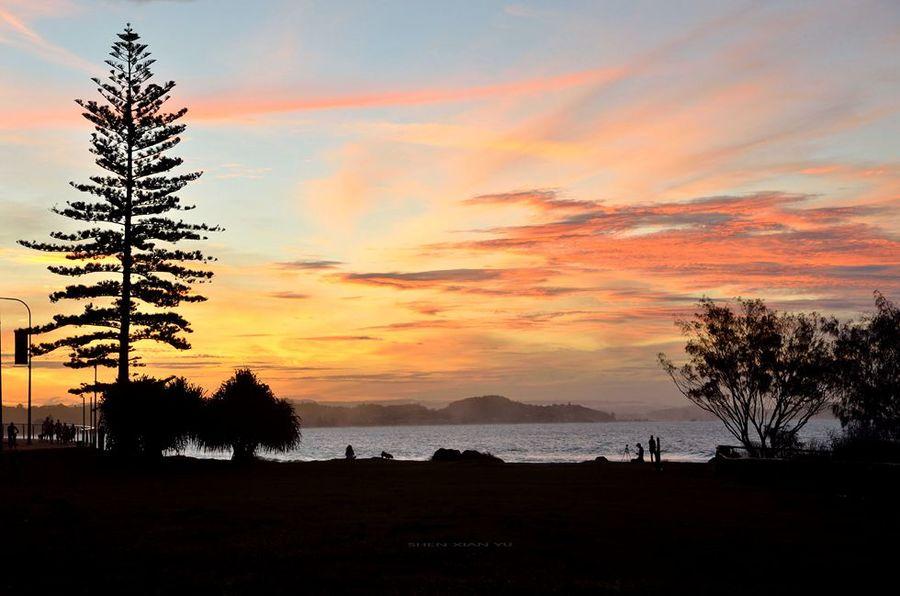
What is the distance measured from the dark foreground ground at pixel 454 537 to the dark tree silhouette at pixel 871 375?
17863mm

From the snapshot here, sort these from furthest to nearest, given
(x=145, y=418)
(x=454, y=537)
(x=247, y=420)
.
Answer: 1. (x=247, y=420)
2. (x=145, y=418)
3. (x=454, y=537)

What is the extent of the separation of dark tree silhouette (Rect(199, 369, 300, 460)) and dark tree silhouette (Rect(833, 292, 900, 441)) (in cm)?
3393

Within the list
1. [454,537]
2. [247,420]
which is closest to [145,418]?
[247,420]

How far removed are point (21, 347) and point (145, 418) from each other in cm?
1368

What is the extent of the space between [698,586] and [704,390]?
4340 cm

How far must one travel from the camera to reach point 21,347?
59062 millimetres

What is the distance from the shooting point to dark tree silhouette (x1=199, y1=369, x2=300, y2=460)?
56.1 metres

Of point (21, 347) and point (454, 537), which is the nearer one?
point (454, 537)

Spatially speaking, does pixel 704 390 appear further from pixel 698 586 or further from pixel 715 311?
pixel 698 586

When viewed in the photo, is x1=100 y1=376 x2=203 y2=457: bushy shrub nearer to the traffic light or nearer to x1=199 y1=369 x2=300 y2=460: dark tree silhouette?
x1=199 y1=369 x2=300 y2=460: dark tree silhouette

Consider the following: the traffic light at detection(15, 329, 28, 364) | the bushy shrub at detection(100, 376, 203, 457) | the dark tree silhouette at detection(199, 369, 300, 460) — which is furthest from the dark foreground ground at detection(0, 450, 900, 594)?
the traffic light at detection(15, 329, 28, 364)

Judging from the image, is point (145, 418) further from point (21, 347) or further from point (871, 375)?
point (871, 375)

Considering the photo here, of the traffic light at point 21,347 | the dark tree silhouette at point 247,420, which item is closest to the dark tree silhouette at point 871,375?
the dark tree silhouette at point 247,420

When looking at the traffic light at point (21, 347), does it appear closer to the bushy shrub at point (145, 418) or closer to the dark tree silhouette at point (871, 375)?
the bushy shrub at point (145, 418)
